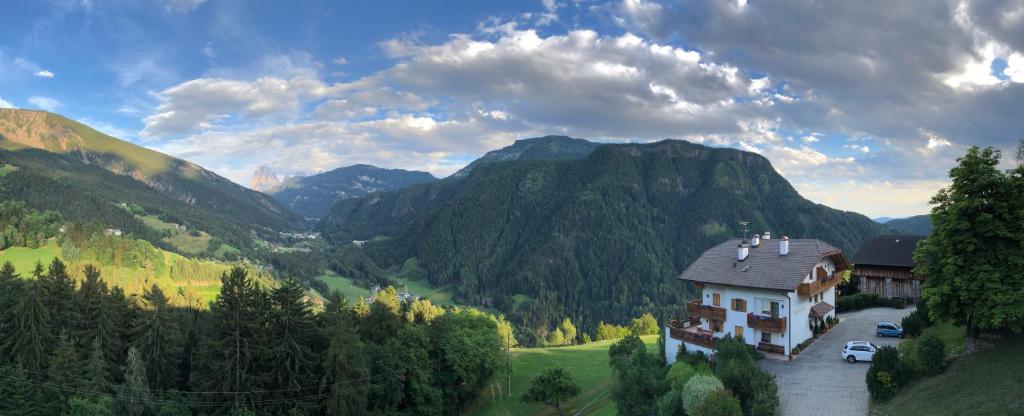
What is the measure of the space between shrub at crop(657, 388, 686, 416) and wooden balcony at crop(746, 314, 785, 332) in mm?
11672

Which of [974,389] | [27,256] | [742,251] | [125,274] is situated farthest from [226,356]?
[27,256]

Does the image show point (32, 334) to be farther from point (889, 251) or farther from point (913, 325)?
point (889, 251)

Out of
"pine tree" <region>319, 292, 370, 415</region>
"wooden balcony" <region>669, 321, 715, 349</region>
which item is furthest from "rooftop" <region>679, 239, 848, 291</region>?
"pine tree" <region>319, 292, 370, 415</region>

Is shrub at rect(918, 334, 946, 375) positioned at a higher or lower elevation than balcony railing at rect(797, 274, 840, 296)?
lower

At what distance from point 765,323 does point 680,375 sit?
9.39 meters

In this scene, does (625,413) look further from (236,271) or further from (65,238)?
(65,238)

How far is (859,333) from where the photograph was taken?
39.5m

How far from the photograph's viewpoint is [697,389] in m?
25.8

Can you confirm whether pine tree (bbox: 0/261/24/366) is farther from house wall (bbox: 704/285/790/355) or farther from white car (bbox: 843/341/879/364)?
white car (bbox: 843/341/879/364)

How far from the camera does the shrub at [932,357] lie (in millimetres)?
25484

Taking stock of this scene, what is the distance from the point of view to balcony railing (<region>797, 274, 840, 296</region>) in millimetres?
36844

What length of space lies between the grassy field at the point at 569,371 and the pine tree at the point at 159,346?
107ft

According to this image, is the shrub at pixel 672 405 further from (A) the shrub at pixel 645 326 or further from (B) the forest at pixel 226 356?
(A) the shrub at pixel 645 326

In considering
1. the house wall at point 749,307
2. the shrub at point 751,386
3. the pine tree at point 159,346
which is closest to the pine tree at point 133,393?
the pine tree at point 159,346
